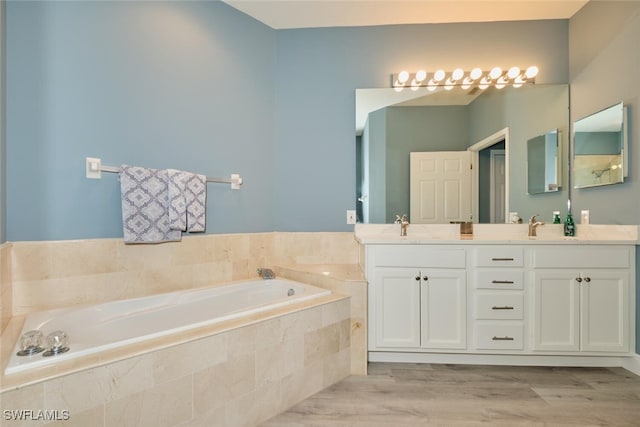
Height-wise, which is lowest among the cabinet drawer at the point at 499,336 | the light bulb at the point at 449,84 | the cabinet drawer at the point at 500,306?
the cabinet drawer at the point at 499,336

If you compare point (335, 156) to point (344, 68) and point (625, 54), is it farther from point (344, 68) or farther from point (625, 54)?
point (625, 54)

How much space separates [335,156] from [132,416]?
7.14ft

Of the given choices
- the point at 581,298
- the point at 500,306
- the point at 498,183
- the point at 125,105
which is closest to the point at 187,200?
the point at 125,105

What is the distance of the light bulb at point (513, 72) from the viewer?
2516 mm

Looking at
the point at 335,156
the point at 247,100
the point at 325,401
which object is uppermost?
the point at 247,100

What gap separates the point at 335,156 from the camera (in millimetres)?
2686

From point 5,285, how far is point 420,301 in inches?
91.5

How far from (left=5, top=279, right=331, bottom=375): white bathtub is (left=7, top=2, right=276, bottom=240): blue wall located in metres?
0.46

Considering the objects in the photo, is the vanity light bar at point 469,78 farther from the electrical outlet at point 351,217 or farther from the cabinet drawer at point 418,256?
the cabinet drawer at point 418,256

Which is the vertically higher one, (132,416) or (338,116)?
(338,116)

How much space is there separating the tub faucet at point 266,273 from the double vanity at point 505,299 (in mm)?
803

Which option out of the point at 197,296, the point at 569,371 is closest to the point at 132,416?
the point at 197,296

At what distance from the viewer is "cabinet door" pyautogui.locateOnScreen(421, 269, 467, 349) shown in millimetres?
2064

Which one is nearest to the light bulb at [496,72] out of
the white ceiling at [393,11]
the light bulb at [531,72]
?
the light bulb at [531,72]
